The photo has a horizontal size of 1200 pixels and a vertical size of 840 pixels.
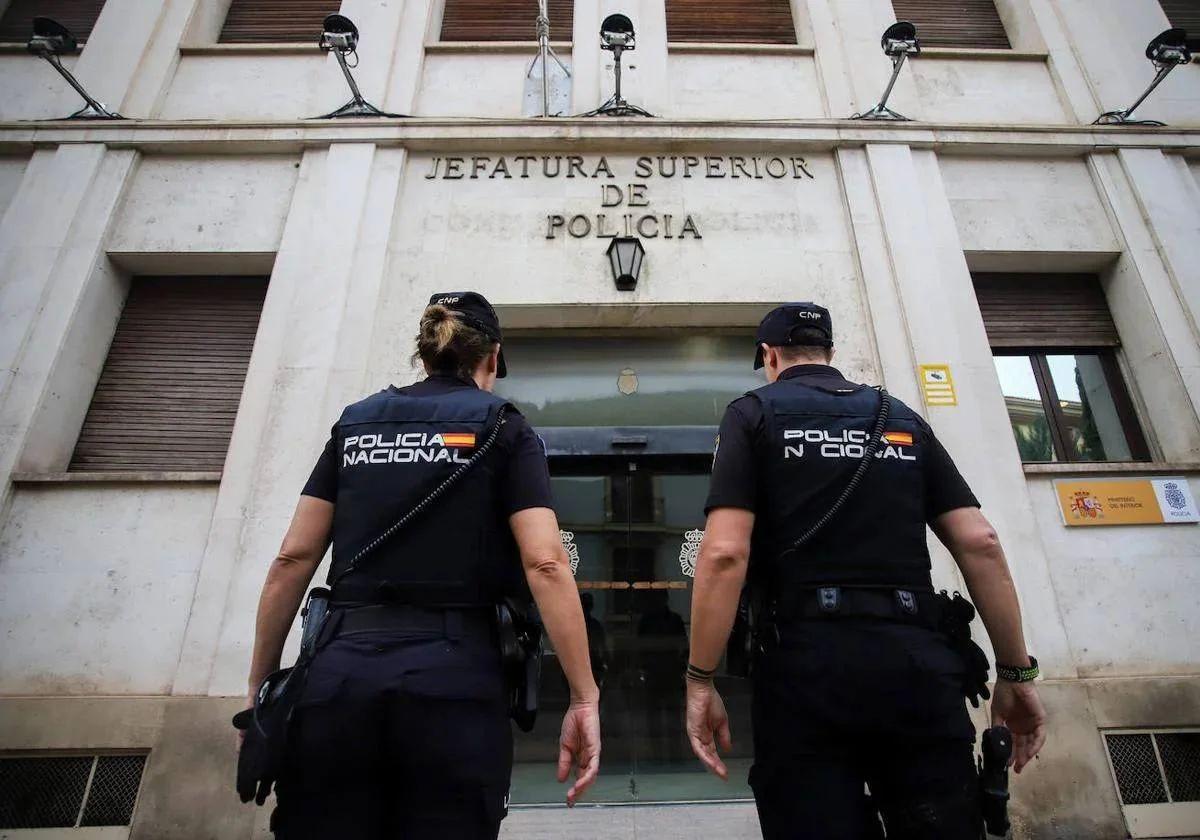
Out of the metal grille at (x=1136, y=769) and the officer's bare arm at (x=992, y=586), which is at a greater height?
the officer's bare arm at (x=992, y=586)

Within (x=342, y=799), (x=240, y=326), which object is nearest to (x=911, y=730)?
(x=342, y=799)

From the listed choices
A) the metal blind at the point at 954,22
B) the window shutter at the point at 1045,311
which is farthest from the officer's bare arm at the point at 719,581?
the metal blind at the point at 954,22

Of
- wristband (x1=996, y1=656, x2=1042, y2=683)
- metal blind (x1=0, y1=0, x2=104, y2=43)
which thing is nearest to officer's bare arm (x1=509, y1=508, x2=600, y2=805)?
wristband (x1=996, y1=656, x2=1042, y2=683)

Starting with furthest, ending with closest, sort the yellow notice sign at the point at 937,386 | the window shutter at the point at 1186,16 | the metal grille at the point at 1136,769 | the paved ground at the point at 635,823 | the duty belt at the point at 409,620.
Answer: the window shutter at the point at 1186,16 → the yellow notice sign at the point at 937,386 → the metal grille at the point at 1136,769 → the paved ground at the point at 635,823 → the duty belt at the point at 409,620

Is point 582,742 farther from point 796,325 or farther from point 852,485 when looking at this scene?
point 796,325

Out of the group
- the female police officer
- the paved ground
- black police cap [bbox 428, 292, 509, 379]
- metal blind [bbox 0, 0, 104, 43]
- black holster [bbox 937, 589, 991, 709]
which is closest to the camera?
the female police officer

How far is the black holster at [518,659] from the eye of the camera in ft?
5.96

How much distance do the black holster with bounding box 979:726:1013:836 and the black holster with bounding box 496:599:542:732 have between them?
4.57 feet

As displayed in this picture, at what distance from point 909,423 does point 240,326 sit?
560 cm

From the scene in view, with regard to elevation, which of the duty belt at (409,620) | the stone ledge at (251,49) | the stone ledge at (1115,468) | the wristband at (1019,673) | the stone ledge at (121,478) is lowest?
the wristband at (1019,673)

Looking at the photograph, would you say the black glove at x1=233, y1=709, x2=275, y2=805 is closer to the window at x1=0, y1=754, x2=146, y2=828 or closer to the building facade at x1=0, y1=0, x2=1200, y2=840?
the building facade at x1=0, y1=0, x2=1200, y2=840

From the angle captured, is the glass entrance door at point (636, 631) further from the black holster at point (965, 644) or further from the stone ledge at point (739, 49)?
the stone ledge at point (739, 49)

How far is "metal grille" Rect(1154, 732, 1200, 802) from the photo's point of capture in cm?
384

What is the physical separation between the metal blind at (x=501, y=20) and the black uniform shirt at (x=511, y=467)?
6142 mm
